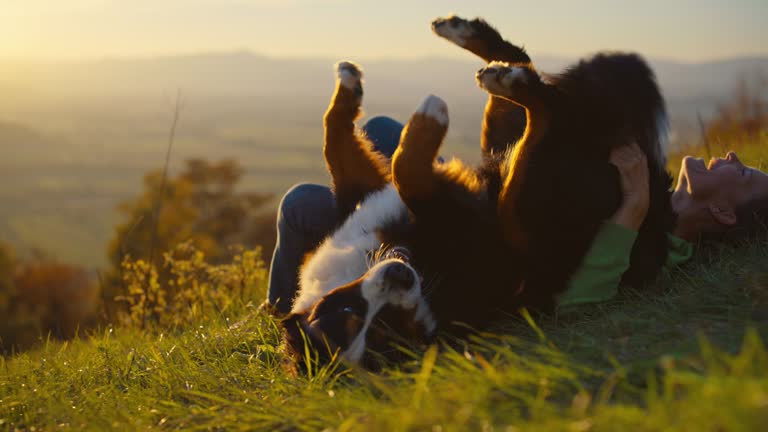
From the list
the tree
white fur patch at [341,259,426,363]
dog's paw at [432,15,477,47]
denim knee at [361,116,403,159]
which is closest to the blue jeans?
denim knee at [361,116,403,159]

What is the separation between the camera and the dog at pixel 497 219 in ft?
7.74

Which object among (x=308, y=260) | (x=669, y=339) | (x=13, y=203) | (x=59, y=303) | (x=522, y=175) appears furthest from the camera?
(x=13, y=203)

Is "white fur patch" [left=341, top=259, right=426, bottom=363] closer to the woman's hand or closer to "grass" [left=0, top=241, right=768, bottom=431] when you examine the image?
"grass" [left=0, top=241, right=768, bottom=431]

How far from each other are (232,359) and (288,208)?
1006 millimetres

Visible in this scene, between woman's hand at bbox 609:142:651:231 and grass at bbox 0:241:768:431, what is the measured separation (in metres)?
0.29

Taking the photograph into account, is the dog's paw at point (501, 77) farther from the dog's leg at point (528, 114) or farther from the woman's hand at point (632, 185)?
the woman's hand at point (632, 185)

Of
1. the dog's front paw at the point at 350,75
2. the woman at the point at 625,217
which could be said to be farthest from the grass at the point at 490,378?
the dog's front paw at the point at 350,75

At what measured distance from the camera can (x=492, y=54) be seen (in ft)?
10.5

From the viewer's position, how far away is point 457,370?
5.64ft

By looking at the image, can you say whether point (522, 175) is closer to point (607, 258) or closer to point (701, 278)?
point (607, 258)

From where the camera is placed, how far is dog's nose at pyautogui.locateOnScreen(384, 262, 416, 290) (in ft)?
7.52

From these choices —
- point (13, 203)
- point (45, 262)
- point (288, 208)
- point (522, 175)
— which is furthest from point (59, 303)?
point (522, 175)

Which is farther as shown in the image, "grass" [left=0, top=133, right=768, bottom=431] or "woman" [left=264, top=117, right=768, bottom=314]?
"woman" [left=264, top=117, right=768, bottom=314]

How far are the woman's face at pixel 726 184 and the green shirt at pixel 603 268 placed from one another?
631 millimetres
